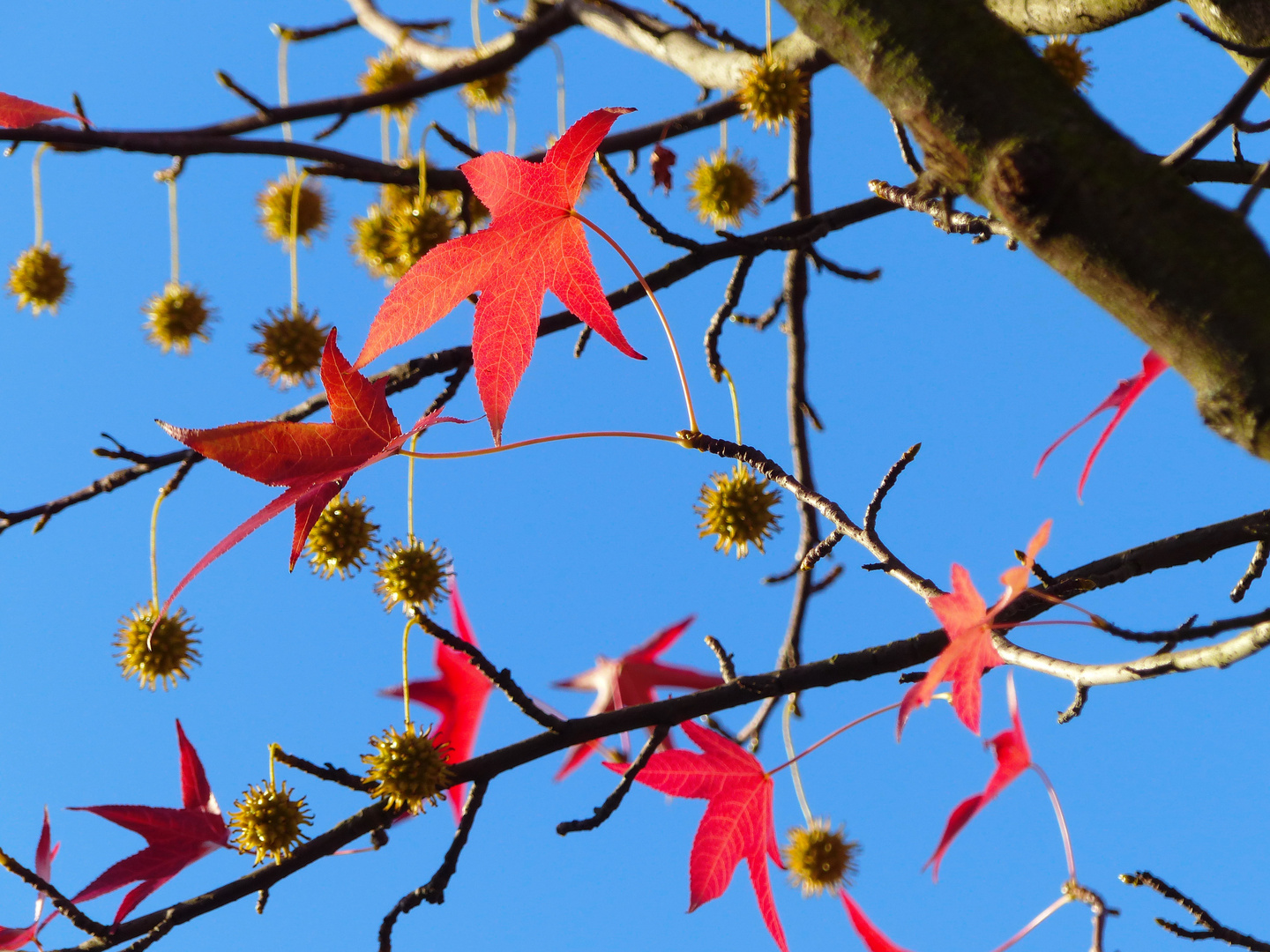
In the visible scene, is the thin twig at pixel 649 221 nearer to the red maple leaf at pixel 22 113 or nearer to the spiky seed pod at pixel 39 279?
the red maple leaf at pixel 22 113

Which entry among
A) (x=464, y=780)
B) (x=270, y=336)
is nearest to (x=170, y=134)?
(x=270, y=336)

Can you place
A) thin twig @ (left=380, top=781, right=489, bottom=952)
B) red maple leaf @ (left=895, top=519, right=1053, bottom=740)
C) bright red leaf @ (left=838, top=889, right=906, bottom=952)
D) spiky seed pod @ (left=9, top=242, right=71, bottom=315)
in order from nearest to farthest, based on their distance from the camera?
red maple leaf @ (left=895, top=519, right=1053, bottom=740) < thin twig @ (left=380, top=781, right=489, bottom=952) < bright red leaf @ (left=838, top=889, right=906, bottom=952) < spiky seed pod @ (left=9, top=242, right=71, bottom=315)

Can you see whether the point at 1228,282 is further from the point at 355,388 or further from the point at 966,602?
the point at 355,388

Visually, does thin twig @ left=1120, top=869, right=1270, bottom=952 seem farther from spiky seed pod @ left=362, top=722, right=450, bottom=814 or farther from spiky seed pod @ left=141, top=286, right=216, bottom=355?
spiky seed pod @ left=141, top=286, right=216, bottom=355

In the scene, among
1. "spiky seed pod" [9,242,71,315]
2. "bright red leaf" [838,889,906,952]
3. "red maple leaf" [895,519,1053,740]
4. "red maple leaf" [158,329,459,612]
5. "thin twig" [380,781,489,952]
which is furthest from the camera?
"spiky seed pod" [9,242,71,315]

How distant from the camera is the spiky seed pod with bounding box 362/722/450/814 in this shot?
923mm

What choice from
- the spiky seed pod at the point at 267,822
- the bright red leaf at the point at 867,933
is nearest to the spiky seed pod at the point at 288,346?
the spiky seed pod at the point at 267,822

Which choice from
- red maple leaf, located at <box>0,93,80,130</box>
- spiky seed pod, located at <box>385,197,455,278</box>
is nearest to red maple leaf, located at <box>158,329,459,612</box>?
spiky seed pod, located at <box>385,197,455,278</box>

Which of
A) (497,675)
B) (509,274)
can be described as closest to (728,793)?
(497,675)

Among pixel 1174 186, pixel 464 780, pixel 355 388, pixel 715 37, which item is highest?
pixel 715 37

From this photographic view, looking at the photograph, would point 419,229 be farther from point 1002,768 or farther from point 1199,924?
point 1199,924

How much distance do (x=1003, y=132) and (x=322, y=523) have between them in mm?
952

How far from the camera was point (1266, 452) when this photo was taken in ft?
1.76

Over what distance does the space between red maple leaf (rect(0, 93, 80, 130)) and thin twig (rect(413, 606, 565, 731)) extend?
84 cm
